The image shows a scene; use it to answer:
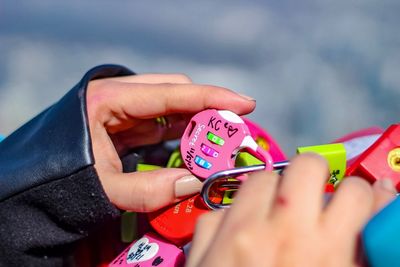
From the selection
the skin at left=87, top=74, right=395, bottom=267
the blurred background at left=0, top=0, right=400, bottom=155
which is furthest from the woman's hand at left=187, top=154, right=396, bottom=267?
the blurred background at left=0, top=0, right=400, bottom=155

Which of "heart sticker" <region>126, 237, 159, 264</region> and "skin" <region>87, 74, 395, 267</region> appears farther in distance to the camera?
"heart sticker" <region>126, 237, 159, 264</region>

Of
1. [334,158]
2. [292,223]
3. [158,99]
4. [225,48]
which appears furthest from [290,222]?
[225,48]

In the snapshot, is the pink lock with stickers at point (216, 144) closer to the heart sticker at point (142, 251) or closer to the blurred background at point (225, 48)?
the heart sticker at point (142, 251)

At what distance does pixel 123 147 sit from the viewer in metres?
0.74

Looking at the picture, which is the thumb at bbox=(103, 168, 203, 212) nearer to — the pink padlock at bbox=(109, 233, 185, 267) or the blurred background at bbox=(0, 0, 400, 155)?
the pink padlock at bbox=(109, 233, 185, 267)

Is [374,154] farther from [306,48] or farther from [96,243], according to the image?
[306,48]

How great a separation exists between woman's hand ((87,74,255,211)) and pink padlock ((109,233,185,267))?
32 millimetres

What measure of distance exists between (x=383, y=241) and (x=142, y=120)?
393mm

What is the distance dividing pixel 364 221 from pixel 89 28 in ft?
2.92

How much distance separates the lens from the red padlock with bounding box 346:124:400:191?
1.75 ft

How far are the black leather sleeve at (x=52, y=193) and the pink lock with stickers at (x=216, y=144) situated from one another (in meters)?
0.10

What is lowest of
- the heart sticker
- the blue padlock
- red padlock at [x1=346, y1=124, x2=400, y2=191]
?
the heart sticker

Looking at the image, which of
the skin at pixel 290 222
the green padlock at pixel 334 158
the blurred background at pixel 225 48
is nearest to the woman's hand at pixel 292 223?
the skin at pixel 290 222

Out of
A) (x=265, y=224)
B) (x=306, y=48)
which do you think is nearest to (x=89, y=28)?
(x=306, y=48)
